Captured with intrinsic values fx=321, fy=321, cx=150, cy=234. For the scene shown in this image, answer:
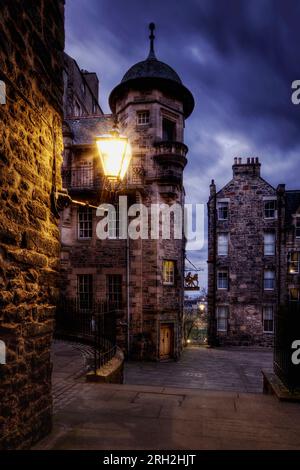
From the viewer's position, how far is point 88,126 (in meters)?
20.0

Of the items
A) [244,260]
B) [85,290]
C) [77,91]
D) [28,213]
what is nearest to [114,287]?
[85,290]

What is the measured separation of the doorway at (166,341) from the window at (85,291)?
4.27 m

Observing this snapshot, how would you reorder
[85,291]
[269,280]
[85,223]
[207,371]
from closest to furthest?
1. [207,371]
2. [85,291]
3. [85,223]
4. [269,280]

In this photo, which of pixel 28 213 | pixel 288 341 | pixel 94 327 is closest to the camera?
pixel 28 213

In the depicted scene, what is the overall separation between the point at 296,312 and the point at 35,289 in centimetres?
479

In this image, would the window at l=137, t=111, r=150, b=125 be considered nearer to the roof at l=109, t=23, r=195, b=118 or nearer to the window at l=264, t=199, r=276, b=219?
the roof at l=109, t=23, r=195, b=118

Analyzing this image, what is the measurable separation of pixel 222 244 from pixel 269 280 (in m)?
4.31

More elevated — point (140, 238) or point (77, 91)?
point (77, 91)

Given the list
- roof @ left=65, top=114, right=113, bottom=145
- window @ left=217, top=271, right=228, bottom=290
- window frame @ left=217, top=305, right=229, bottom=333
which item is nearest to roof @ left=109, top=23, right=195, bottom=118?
roof @ left=65, top=114, right=113, bottom=145

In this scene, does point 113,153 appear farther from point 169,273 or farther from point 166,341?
point 166,341

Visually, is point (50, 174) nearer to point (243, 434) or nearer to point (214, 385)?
point (243, 434)

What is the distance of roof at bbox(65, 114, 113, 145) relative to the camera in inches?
770

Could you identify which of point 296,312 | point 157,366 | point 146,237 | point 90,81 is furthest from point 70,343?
point 90,81

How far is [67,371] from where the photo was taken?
24.3 feet
